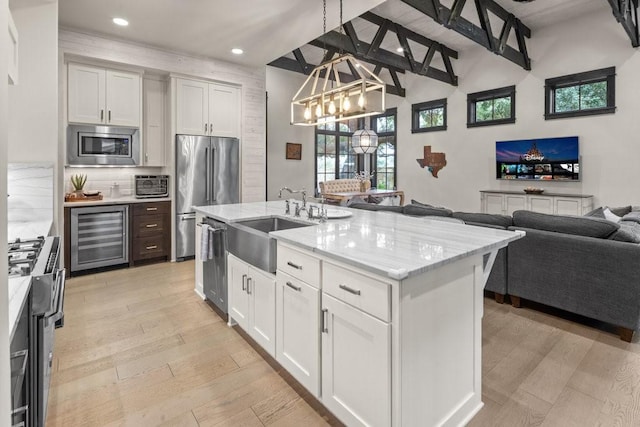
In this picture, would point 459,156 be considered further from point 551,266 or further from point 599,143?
point 551,266

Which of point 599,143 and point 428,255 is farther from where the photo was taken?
point 599,143

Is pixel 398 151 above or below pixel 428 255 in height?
above

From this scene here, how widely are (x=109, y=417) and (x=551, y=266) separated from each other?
3.34 metres

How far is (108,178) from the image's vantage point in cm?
485

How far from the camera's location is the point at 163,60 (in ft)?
15.6

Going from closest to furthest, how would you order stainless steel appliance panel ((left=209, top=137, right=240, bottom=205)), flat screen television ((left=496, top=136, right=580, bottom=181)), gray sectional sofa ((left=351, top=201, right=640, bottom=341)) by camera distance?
gray sectional sofa ((left=351, top=201, right=640, bottom=341)) → stainless steel appliance panel ((left=209, top=137, right=240, bottom=205)) → flat screen television ((left=496, top=136, right=580, bottom=181))

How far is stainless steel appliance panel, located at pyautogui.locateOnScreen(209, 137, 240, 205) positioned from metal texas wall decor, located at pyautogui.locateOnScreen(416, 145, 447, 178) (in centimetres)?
496

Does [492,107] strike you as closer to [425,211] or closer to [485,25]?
[485,25]

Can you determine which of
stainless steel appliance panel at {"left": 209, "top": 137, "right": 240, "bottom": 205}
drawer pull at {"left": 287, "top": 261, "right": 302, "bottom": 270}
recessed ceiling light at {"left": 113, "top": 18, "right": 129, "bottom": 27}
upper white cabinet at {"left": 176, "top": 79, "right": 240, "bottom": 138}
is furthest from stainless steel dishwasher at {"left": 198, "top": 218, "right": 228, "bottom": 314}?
recessed ceiling light at {"left": 113, "top": 18, "right": 129, "bottom": 27}

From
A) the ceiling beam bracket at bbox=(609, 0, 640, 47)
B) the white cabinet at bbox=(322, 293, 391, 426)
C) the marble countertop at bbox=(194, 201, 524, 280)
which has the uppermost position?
the ceiling beam bracket at bbox=(609, 0, 640, 47)

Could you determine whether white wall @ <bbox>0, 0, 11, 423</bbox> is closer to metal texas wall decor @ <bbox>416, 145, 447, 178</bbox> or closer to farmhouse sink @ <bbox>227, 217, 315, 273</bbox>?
farmhouse sink @ <bbox>227, 217, 315, 273</bbox>

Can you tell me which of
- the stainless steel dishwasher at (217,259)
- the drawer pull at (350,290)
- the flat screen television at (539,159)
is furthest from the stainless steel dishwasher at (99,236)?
the flat screen television at (539,159)

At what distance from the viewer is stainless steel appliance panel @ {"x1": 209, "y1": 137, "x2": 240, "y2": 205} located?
518 centimetres

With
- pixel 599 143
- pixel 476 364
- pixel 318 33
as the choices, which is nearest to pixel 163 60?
pixel 318 33
